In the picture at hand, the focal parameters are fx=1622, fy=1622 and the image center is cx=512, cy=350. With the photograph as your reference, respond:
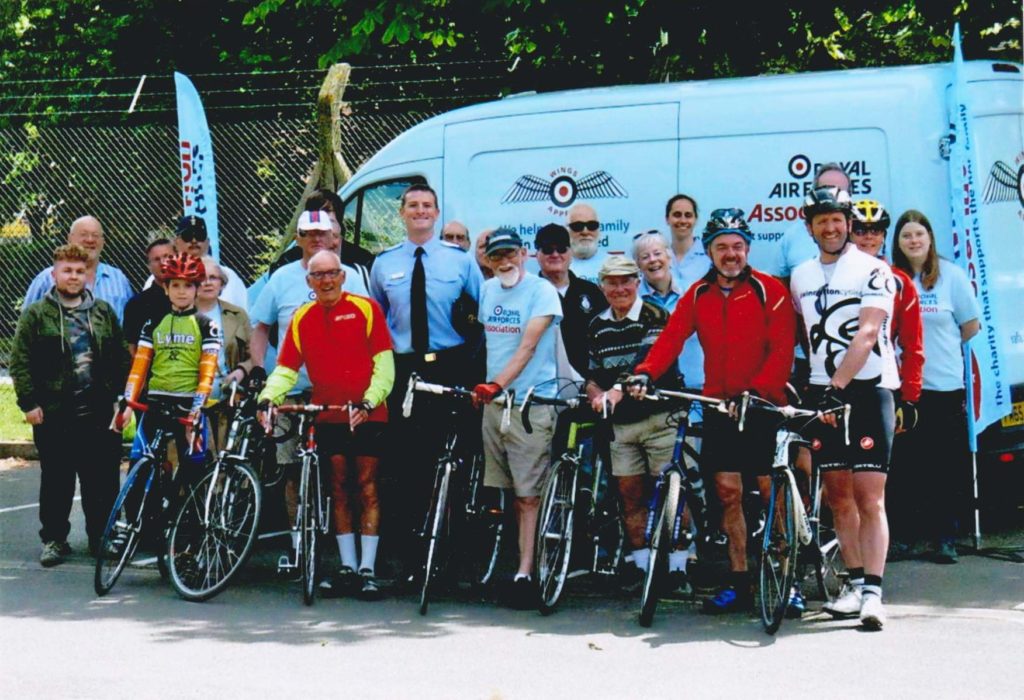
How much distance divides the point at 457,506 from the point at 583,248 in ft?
6.11

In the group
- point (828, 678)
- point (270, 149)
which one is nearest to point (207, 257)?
point (828, 678)

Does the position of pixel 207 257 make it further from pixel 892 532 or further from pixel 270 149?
pixel 270 149

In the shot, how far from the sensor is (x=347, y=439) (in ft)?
28.7

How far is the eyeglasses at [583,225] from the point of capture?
9812 mm

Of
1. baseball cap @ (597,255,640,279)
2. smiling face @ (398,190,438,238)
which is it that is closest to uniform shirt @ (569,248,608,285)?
smiling face @ (398,190,438,238)

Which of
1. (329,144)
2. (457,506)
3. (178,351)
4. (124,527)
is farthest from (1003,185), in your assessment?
(329,144)

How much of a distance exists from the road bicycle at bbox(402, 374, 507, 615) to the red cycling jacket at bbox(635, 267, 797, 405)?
1.00m

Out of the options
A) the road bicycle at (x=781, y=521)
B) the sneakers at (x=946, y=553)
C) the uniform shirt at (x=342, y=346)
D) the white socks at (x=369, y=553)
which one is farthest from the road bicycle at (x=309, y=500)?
the sneakers at (x=946, y=553)

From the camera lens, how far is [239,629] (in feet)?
25.9

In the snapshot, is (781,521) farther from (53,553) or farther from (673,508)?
(53,553)

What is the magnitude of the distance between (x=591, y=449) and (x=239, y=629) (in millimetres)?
2147

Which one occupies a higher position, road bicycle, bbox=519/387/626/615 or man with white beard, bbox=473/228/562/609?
man with white beard, bbox=473/228/562/609

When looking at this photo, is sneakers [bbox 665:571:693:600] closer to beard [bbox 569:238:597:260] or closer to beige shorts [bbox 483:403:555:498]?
beige shorts [bbox 483:403:555:498]

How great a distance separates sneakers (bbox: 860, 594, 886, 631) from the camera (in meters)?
7.61
